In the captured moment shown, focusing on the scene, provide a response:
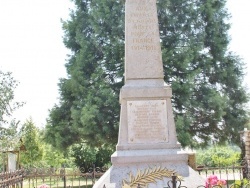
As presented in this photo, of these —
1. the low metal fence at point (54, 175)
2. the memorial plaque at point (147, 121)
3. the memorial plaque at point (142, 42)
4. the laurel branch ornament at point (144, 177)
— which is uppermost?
the memorial plaque at point (142, 42)

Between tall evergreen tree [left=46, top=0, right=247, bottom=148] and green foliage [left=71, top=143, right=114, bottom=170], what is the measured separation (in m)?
5.03

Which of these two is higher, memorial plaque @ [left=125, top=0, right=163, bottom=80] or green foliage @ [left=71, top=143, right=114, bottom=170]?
memorial plaque @ [left=125, top=0, right=163, bottom=80]

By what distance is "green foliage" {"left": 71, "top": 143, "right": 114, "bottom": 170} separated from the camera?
21109 millimetres

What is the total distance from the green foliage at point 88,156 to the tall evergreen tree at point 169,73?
16.5 ft

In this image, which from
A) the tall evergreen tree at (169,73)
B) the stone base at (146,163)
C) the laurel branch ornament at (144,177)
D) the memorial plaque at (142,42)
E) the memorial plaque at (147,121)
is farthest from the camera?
the tall evergreen tree at (169,73)

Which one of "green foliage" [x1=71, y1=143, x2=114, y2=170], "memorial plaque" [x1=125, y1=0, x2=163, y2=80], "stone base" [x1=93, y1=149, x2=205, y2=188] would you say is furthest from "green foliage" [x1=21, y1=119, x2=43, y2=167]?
"stone base" [x1=93, y1=149, x2=205, y2=188]

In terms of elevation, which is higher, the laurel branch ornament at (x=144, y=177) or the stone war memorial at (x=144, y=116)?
the stone war memorial at (x=144, y=116)

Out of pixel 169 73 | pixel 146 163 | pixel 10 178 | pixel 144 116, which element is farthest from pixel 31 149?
pixel 146 163

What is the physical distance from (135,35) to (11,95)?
17.7m

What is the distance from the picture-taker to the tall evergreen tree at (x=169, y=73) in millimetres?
15078

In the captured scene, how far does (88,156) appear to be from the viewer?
834 inches

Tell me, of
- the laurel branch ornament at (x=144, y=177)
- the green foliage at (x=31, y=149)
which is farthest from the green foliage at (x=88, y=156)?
the laurel branch ornament at (x=144, y=177)

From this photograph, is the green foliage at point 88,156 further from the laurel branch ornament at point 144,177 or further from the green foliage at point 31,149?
the laurel branch ornament at point 144,177

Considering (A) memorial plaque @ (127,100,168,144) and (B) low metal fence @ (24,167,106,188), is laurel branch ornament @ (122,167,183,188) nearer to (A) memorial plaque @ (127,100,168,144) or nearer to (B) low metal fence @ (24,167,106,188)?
(B) low metal fence @ (24,167,106,188)
